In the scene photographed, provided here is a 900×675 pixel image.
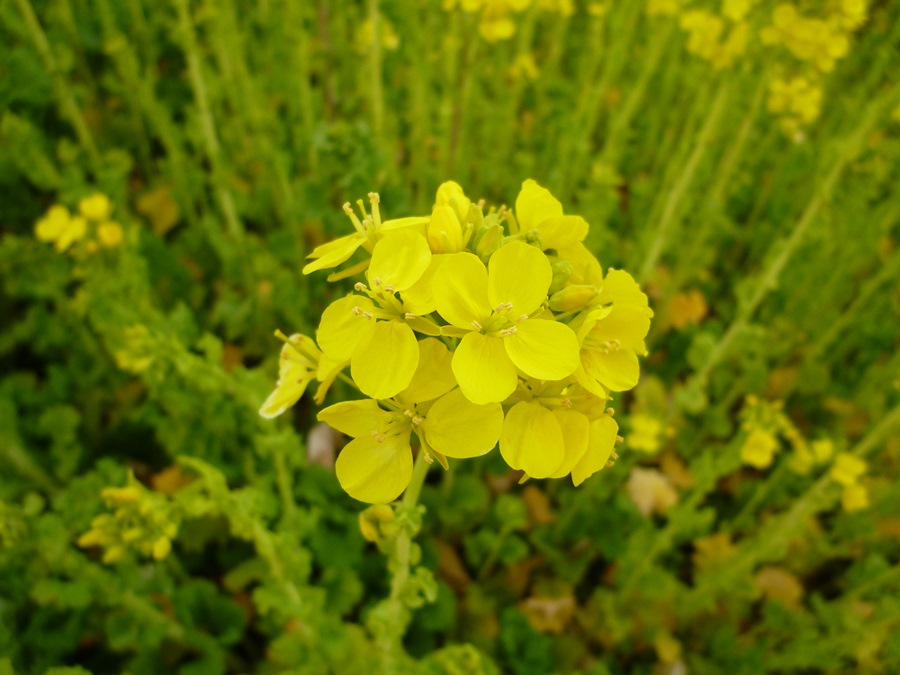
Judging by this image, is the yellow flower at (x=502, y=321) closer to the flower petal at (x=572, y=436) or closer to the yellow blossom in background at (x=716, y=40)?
the flower petal at (x=572, y=436)

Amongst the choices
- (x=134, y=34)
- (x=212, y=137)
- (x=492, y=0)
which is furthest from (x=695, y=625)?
(x=134, y=34)

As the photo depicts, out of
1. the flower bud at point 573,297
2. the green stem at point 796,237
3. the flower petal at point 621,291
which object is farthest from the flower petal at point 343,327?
the green stem at point 796,237

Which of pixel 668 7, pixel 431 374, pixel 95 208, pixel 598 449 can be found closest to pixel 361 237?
pixel 431 374

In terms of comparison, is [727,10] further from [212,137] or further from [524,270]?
[212,137]

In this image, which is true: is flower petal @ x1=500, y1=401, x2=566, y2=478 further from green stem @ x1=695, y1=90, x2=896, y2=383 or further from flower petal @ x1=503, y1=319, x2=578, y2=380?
green stem @ x1=695, y1=90, x2=896, y2=383

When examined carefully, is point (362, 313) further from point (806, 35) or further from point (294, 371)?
point (806, 35)

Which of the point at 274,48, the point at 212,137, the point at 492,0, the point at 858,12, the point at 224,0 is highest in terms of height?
the point at 858,12
